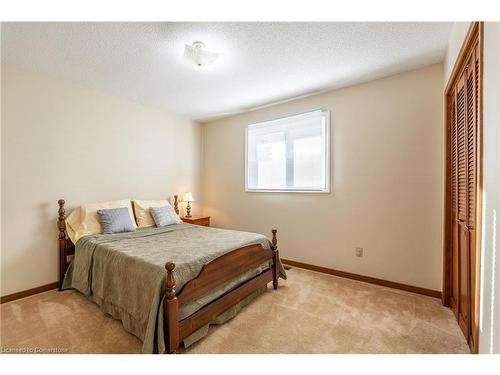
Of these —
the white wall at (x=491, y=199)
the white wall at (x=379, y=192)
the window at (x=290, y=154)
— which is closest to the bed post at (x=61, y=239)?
the window at (x=290, y=154)

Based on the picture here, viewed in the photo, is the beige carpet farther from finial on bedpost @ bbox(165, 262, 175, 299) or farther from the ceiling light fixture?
the ceiling light fixture

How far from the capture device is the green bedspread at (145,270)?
1.65m

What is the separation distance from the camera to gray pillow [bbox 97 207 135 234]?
9.09 ft

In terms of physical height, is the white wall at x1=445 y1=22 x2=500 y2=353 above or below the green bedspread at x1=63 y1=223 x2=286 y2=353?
above

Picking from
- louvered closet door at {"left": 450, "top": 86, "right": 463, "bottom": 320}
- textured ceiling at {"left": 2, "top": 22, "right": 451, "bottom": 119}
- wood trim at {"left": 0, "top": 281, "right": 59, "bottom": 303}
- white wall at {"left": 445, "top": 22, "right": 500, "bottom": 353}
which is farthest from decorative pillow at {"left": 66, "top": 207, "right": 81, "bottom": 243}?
louvered closet door at {"left": 450, "top": 86, "right": 463, "bottom": 320}

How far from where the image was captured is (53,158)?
272 centimetres

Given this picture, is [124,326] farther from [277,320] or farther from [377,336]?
[377,336]

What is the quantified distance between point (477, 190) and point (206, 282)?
74.1 inches

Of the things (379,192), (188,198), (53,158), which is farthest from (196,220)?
(379,192)

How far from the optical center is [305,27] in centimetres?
188

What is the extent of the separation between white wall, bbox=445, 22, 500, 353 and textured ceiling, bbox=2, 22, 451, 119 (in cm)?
94

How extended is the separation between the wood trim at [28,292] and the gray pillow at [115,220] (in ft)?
2.79

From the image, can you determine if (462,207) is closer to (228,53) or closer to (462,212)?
(462,212)
